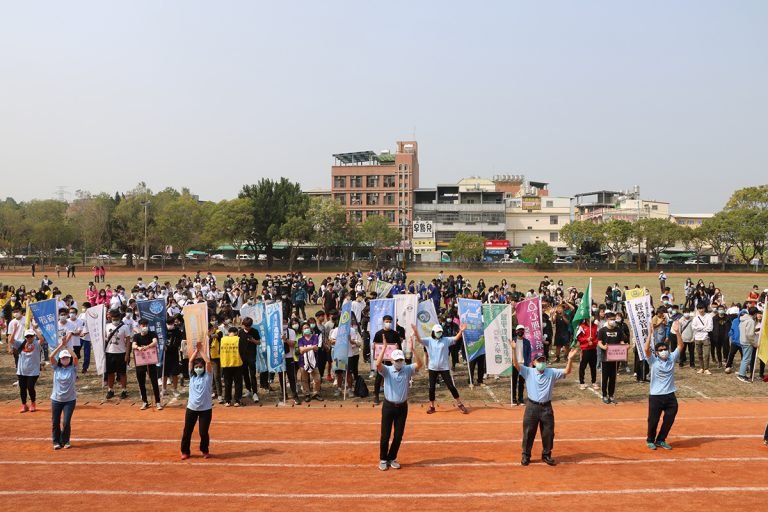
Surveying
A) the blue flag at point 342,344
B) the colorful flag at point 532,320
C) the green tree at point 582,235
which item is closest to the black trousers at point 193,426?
the blue flag at point 342,344

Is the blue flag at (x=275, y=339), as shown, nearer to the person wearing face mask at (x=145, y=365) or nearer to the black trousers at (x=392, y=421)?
the person wearing face mask at (x=145, y=365)

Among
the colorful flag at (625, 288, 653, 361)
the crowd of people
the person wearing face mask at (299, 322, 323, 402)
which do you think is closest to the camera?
the crowd of people

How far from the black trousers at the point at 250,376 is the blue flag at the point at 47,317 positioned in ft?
14.8

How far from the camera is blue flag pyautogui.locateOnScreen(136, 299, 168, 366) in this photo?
13.7 meters

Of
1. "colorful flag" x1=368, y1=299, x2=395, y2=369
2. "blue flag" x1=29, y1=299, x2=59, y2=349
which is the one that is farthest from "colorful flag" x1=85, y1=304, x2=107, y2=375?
"colorful flag" x1=368, y1=299, x2=395, y2=369

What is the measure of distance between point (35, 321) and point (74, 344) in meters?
1.98

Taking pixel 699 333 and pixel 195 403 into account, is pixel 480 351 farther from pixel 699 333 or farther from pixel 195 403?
pixel 195 403

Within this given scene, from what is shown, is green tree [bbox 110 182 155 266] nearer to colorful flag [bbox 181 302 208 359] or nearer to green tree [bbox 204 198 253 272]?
green tree [bbox 204 198 253 272]

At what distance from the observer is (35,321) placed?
1368 cm

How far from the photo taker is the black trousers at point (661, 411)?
9.59m

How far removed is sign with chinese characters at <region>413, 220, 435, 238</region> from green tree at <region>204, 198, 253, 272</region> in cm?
2623

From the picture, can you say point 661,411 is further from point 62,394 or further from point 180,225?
point 180,225

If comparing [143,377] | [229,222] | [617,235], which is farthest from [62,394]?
[617,235]

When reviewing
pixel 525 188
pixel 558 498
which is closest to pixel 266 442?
pixel 558 498
